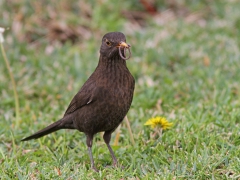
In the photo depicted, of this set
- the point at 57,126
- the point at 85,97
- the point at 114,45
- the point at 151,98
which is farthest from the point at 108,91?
the point at 151,98

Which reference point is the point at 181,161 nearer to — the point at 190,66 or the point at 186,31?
the point at 190,66

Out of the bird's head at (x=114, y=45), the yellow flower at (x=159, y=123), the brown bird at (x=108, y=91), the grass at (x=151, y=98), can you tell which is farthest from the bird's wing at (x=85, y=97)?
the yellow flower at (x=159, y=123)

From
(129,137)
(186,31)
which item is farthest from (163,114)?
(186,31)

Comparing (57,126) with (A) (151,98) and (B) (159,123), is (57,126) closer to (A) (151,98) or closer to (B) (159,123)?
(B) (159,123)

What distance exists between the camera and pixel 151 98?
280 inches

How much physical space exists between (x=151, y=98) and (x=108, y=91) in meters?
2.13

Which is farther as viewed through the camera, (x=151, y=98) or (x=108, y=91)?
(x=151, y=98)

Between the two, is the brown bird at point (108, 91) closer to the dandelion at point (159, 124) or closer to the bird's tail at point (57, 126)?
the bird's tail at point (57, 126)

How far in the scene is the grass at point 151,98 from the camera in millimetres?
5027

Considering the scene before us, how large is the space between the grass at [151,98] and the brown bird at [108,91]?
1.43 feet

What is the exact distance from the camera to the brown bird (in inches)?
199

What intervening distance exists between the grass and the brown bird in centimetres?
44

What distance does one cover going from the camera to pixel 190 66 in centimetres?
826

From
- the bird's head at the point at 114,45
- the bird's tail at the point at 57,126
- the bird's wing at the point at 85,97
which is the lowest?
the bird's tail at the point at 57,126
